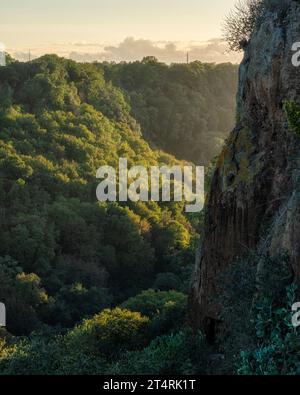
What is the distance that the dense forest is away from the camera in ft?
72.2

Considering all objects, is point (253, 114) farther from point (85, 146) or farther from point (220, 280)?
point (85, 146)

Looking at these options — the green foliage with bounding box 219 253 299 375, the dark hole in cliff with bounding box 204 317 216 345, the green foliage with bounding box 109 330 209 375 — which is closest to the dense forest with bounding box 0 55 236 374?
the green foliage with bounding box 109 330 209 375

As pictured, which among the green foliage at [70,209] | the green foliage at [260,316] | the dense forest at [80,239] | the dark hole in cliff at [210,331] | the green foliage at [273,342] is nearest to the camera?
the green foliage at [273,342]

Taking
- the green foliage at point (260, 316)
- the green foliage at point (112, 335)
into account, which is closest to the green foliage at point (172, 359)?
the green foliage at point (260, 316)

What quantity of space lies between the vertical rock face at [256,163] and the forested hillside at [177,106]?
7144 centimetres

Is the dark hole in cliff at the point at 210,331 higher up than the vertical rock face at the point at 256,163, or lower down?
lower down

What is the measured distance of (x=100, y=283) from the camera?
47.9m

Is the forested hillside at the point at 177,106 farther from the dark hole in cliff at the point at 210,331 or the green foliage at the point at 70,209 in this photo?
the dark hole in cliff at the point at 210,331

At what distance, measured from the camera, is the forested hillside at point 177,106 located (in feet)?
314

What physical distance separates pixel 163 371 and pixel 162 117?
270ft

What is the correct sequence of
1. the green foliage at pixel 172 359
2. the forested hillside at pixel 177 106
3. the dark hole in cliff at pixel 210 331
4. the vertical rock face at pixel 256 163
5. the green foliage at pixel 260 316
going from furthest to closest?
the forested hillside at pixel 177 106
the dark hole in cliff at pixel 210 331
the vertical rock face at pixel 256 163
the green foliage at pixel 172 359
the green foliage at pixel 260 316

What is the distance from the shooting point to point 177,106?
101 m

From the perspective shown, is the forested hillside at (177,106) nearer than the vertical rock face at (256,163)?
No

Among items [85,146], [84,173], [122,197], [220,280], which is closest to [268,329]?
[220,280]
